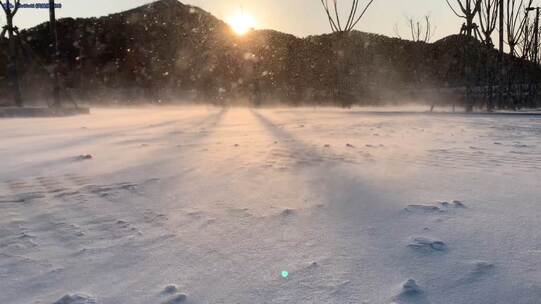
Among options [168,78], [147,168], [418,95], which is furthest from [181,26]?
[147,168]

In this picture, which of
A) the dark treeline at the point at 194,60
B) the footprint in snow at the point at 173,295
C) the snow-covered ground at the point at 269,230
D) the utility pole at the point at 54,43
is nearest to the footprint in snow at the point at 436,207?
the snow-covered ground at the point at 269,230

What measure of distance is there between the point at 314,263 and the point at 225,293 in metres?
0.31

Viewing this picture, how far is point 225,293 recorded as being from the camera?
3.73 ft

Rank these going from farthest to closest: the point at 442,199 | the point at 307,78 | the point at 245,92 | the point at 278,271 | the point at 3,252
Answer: the point at 307,78, the point at 245,92, the point at 442,199, the point at 3,252, the point at 278,271

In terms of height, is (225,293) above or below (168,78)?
below

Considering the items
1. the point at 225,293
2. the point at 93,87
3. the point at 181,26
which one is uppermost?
the point at 181,26

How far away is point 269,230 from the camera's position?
1.62m

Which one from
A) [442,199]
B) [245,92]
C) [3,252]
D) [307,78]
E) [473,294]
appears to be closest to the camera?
[473,294]

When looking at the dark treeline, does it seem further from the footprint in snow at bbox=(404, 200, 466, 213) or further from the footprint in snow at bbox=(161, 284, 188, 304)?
the footprint in snow at bbox=(161, 284, 188, 304)

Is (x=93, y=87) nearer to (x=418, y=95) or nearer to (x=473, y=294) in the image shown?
(x=418, y=95)

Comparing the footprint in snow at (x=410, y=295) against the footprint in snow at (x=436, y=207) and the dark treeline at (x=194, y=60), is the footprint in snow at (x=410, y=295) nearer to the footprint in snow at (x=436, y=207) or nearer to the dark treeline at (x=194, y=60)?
the footprint in snow at (x=436, y=207)

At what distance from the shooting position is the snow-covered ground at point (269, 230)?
116 cm

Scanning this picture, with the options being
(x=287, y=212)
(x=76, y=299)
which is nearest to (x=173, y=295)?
(x=76, y=299)

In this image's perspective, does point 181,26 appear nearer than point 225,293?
No
